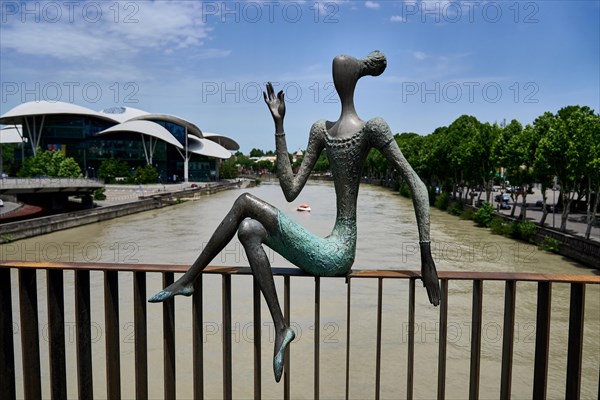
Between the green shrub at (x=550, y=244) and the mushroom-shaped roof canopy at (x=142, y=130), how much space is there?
48245 millimetres

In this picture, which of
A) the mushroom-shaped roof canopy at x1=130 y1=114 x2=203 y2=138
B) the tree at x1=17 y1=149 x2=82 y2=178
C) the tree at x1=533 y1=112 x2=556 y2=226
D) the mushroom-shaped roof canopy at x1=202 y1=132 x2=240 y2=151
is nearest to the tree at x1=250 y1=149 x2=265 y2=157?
the mushroom-shaped roof canopy at x1=202 y1=132 x2=240 y2=151

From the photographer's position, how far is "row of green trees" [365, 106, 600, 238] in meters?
17.0

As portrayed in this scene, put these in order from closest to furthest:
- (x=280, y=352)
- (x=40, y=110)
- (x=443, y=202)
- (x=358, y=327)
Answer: (x=280, y=352)
(x=358, y=327)
(x=443, y=202)
(x=40, y=110)

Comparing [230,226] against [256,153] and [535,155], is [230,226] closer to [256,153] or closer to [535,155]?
[535,155]

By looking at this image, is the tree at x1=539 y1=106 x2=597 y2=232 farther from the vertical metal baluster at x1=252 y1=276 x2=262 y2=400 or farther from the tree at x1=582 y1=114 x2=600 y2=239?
the vertical metal baluster at x1=252 y1=276 x2=262 y2=400

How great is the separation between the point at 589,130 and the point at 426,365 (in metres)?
13.2

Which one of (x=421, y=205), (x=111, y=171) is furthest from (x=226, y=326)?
(x=111, y=171)

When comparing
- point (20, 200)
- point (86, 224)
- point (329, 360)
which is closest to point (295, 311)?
point (329, 360)

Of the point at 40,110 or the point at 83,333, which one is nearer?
the point at 83,333

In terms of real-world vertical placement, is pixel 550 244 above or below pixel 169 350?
below

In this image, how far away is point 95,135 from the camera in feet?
190

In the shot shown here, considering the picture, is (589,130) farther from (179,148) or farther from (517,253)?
(179,148)

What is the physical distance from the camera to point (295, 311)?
10367mm

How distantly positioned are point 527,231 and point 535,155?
3.28 m
